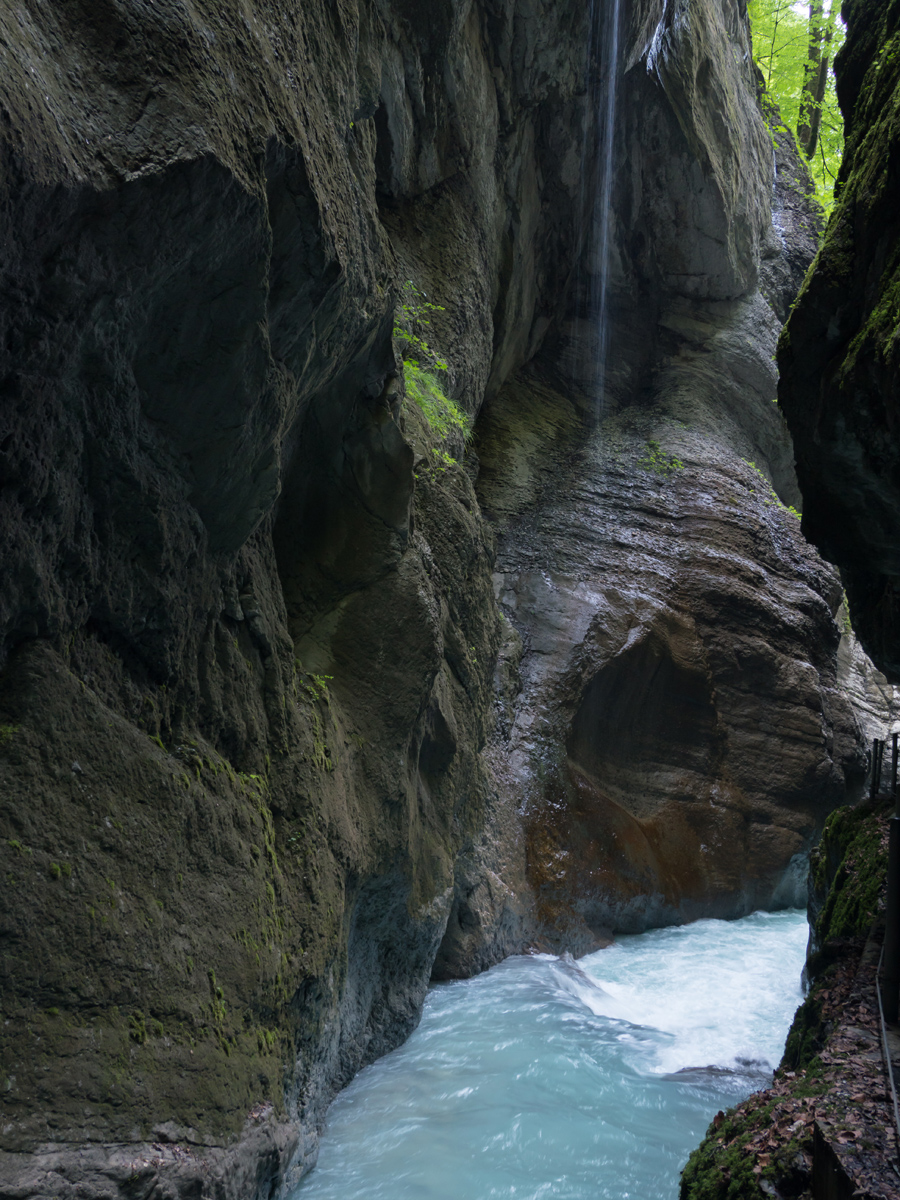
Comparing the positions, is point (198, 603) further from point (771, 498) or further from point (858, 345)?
point (771, 498)

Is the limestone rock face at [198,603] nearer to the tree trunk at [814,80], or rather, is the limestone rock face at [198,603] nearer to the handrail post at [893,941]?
the handrail post at [893,941]

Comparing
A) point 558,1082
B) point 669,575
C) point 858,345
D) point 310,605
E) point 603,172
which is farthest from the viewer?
point 603,172

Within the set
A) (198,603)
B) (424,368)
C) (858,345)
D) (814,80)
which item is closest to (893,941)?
(858,345)

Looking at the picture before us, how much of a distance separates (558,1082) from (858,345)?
5.99 metres

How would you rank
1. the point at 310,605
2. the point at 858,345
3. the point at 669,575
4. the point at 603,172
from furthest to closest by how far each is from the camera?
the point at 603,172, the point at 669,575, the point at 310,605, the point at 858,345

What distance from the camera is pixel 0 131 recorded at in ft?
8.49

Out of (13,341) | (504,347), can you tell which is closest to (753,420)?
(504,347)

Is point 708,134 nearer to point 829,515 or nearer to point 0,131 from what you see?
point 829,515

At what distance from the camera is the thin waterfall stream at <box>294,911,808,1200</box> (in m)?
5.23

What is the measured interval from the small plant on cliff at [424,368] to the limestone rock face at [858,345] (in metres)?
4.19

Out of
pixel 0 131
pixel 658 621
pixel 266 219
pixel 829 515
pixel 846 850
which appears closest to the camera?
pixel 0 131

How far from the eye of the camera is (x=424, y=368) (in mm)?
11297

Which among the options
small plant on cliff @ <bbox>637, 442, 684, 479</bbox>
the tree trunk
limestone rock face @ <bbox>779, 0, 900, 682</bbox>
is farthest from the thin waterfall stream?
the tree trunk

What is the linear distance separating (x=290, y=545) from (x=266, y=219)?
326cm
